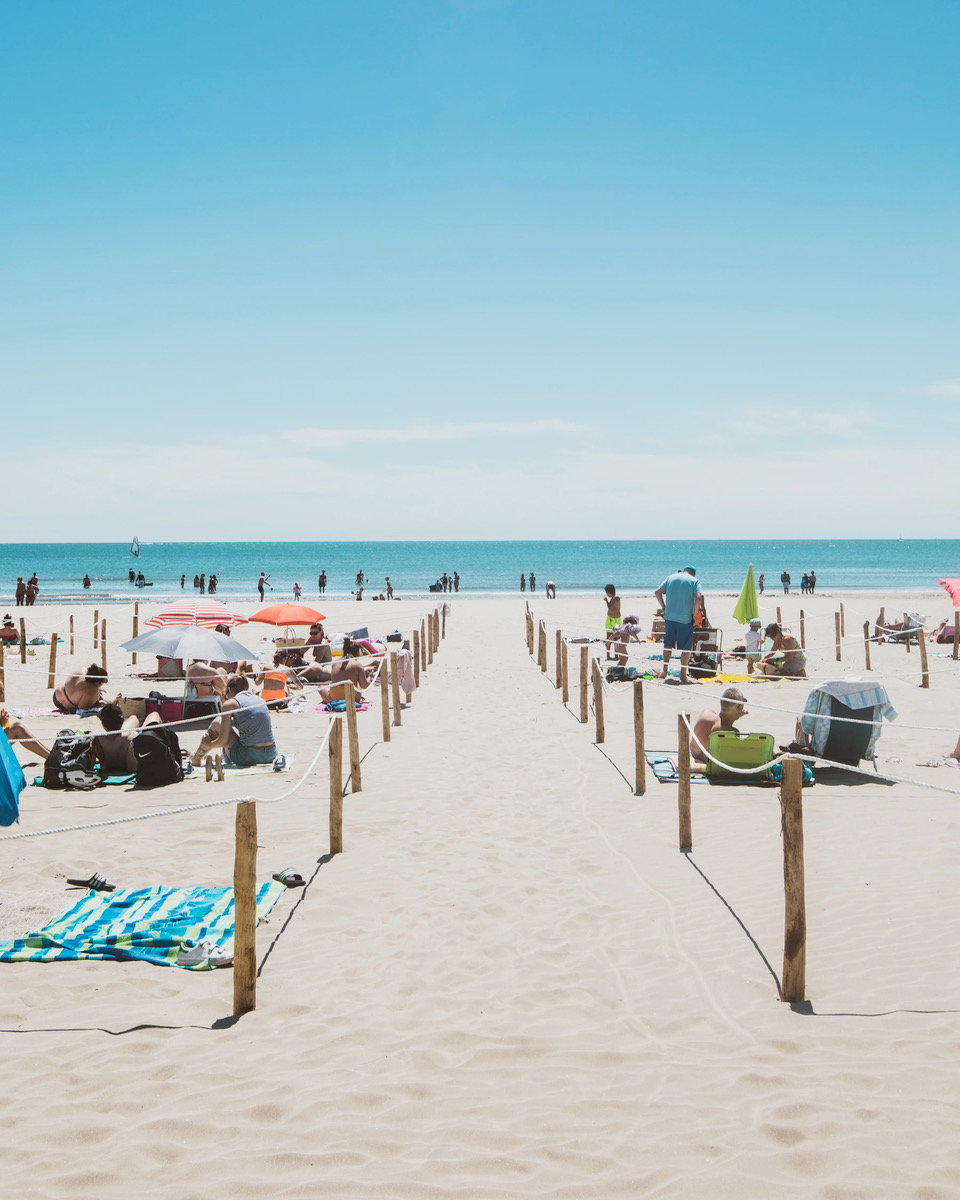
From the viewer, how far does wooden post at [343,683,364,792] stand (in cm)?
871

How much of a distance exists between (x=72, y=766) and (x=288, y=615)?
794cm

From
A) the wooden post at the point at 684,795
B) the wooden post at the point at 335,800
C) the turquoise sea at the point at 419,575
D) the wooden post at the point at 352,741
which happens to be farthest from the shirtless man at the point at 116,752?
the turquoise sea at the point at 419,575

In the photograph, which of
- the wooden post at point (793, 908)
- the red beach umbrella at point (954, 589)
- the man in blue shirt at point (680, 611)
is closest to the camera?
the wooden post at point (793, 908)

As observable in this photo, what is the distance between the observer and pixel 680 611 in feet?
52.3

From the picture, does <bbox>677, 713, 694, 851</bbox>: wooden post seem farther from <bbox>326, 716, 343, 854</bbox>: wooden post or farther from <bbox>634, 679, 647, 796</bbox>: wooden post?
<bbox>326, 716, 343, 854</bbox>: wooden post

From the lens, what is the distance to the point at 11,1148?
357 cm

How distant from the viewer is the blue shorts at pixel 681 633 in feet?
53.3

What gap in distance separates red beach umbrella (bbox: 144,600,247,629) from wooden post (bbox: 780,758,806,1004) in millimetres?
12490

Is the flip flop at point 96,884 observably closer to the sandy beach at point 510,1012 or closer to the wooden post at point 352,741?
the sandy beach at point 510,1012

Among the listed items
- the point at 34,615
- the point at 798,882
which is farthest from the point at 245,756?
the point at 34,615

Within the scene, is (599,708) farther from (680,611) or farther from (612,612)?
(612,612)

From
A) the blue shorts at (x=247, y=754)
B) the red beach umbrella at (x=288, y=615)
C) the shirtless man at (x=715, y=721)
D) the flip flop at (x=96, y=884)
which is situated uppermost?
the red beach umbrella at (x=288, y=615)

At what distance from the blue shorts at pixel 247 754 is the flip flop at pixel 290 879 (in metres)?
3.79

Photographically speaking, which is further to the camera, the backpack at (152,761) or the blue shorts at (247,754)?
the blue shorts at (247,754)
